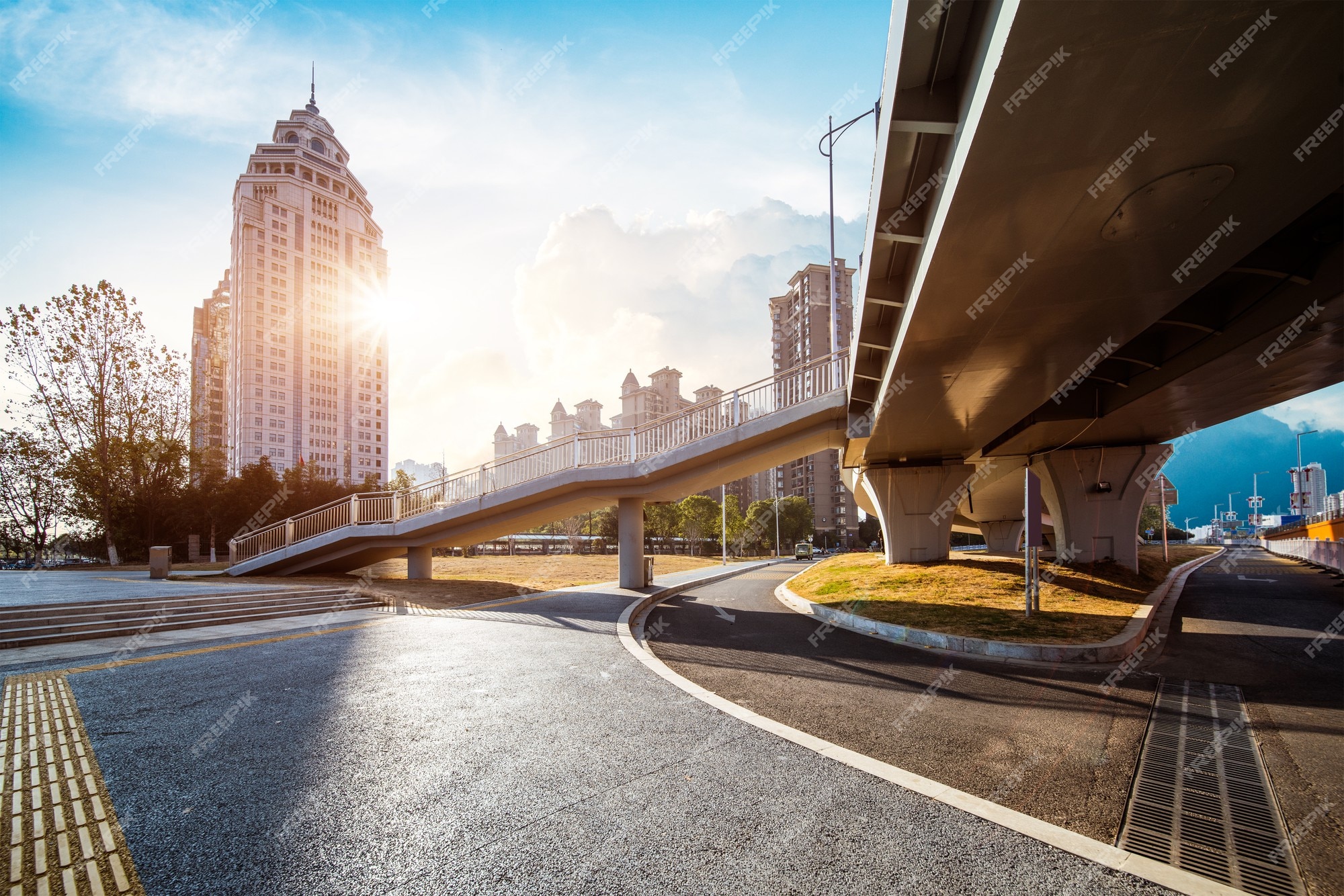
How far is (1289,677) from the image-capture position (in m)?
7.30

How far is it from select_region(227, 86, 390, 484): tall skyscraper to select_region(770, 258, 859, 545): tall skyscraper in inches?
3086

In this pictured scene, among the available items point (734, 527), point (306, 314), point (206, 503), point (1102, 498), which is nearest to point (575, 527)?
point (734, 527)

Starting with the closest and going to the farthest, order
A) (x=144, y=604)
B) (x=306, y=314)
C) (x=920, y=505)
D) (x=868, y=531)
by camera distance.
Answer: (x=144, y=604) < (x=920, y=505) < (x=868, y=531) < (x=306, y=314)

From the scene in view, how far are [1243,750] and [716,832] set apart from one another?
14.9ft

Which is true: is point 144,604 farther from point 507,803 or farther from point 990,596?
point 990,596

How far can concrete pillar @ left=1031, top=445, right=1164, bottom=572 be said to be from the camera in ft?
66.1

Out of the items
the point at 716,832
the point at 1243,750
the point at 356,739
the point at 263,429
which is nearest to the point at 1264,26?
Result: the point at 1243,750

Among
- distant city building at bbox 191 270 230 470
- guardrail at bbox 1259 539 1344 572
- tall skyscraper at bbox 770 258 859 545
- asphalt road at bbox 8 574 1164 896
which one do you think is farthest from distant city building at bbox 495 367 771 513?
asphalt road at bbox 8 574 1164 896

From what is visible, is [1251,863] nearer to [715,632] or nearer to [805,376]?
[715,632]

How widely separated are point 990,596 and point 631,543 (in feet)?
32.5

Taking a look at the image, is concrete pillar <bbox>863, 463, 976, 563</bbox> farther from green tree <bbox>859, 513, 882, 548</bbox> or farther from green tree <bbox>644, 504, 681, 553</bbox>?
green tree <bbox>859, 513, 882, 548</bbox>

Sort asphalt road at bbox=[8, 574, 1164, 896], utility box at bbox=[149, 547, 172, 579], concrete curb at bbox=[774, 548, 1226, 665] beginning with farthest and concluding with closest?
utility box at bbox=[149, 547, 172, 579]
concrete curb at bbox=[774, 548, 1226, 665]
asphalt road at bbox=[8, 574, 1164, 896]

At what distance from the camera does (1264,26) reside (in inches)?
141

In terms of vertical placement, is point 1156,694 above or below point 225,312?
below
